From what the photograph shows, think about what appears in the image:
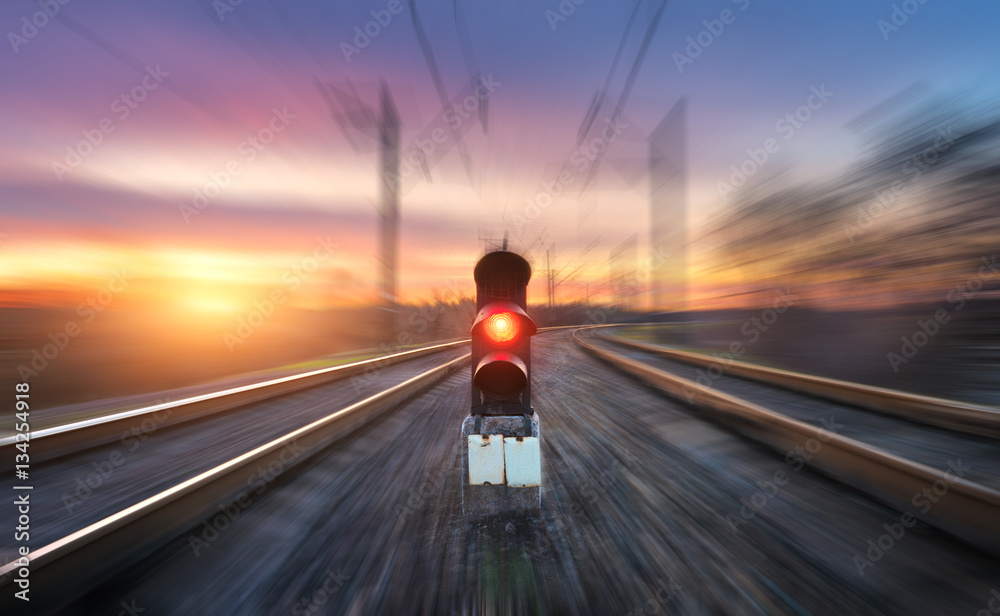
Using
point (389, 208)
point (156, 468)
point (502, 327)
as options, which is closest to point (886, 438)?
point (502, 327)

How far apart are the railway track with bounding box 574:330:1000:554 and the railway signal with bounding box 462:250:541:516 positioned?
277cm

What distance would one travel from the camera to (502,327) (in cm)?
299

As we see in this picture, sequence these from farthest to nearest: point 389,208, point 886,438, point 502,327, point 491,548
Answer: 1. point 389,208
2. point 886,438
3. point 502,327
4. point 491,548

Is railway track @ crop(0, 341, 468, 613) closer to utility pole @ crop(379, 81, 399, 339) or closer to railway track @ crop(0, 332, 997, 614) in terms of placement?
railway track @ crop(0, 332, 997, 614)

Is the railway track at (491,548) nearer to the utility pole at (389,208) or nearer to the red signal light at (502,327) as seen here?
the red signal light at (502,327)

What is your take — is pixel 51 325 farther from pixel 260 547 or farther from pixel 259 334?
pixel 260 547

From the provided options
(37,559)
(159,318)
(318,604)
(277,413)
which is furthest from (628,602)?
(159,318)

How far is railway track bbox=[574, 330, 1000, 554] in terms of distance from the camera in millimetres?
2797

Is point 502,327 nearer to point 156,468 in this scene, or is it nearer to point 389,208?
point 156,468

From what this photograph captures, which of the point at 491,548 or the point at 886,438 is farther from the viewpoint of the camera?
the point at 886,438

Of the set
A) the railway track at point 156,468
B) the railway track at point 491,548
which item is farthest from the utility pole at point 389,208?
the railway track at point 491,548

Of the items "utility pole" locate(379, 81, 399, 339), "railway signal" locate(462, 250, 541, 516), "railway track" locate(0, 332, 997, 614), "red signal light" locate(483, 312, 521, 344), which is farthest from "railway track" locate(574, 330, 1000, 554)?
"utility pole" locate(379, 81, 399, 339)

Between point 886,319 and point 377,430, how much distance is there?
50.5 ft

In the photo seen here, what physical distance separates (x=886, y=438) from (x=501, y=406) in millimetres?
5187
